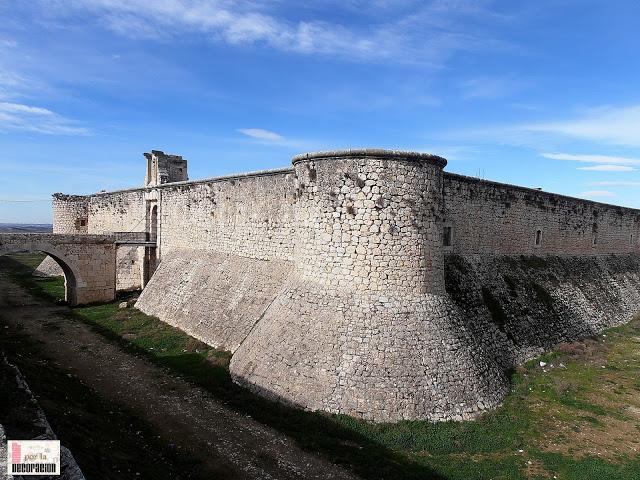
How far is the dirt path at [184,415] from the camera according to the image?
8.83 meters

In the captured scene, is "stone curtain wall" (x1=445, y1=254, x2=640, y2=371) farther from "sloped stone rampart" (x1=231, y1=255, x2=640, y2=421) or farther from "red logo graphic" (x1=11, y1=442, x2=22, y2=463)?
"red logo graphic" (x1=11, y1=442, x2=22, y2=463)

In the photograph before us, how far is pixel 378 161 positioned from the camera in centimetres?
1220

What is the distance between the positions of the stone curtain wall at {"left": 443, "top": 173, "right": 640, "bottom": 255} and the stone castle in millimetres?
98

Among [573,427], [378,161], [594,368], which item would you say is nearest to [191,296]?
[378,161]

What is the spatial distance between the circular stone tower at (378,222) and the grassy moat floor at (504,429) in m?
3.81

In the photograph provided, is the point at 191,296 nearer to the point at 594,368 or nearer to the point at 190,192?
the point at 190,192

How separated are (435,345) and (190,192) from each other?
623 inches

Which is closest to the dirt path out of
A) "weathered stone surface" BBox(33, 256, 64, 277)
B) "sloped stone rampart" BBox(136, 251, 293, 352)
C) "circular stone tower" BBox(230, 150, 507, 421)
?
"circular stone tower" BBox(230, 150, 507, 421)

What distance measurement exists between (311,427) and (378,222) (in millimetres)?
5778

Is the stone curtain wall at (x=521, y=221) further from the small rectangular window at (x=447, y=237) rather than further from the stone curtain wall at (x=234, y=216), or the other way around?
the stone curtain wall at (x=234, y=216)

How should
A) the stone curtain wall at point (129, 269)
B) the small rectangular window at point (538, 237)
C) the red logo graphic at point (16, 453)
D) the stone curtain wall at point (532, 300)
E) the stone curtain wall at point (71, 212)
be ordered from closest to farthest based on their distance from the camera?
the red logo graphic at point (16, 453) < the stone curtain wall at point (532, 300) < the small rectangular window at point (538, 237) < the stone curtain wall at point (129, 269) < the stone curtain wall at point (71, 212)

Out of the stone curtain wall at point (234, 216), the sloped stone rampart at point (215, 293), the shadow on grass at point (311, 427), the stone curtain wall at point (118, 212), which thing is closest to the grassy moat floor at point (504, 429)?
the shadow on grass at point (311, 427)

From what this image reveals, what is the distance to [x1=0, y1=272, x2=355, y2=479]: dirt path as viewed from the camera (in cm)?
883

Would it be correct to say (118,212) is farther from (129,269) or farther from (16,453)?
(16,453)
